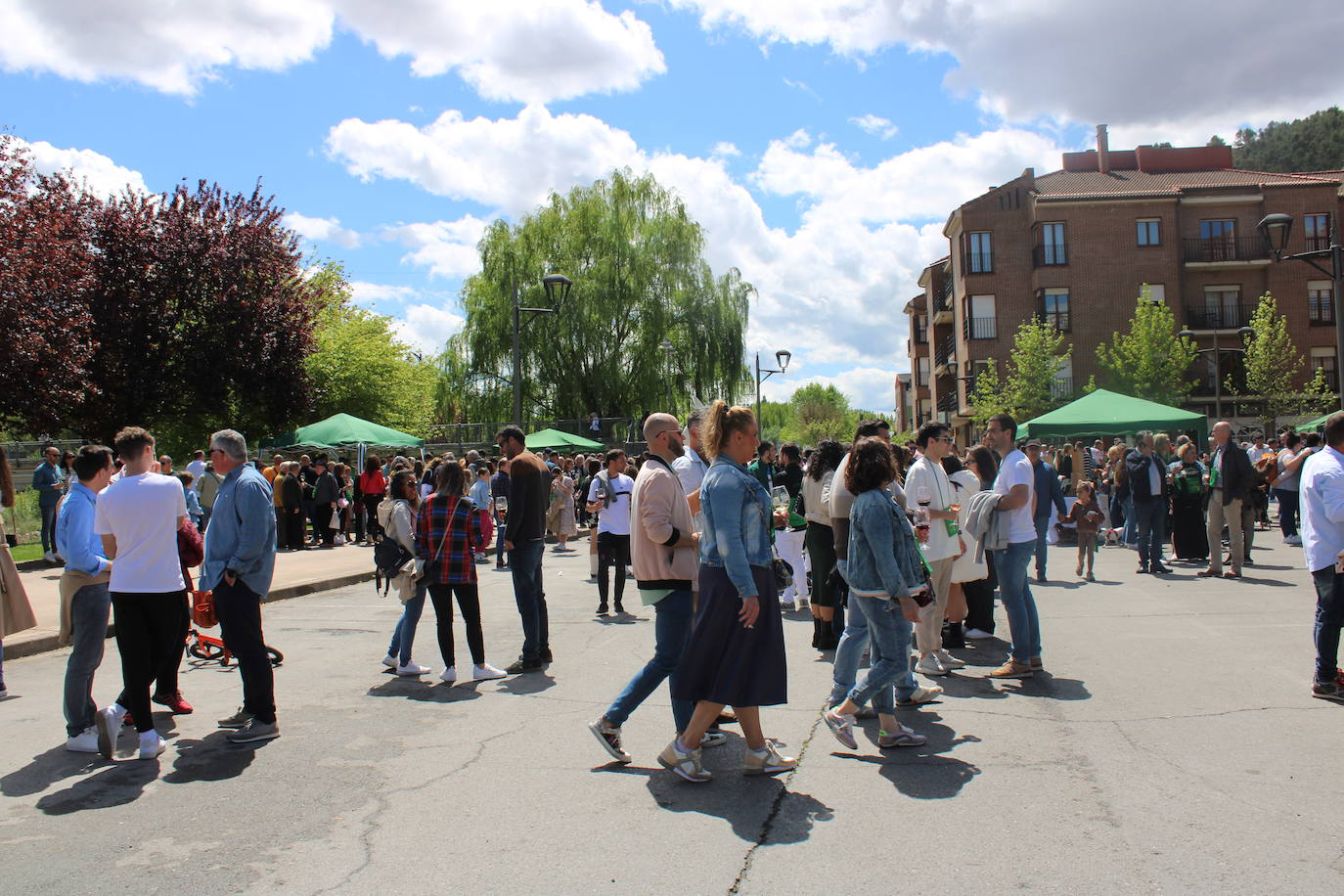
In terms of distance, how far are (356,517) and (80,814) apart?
16.4 m

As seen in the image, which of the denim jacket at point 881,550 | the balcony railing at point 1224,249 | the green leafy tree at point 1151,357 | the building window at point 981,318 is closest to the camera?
the denim jacket at point 881,550

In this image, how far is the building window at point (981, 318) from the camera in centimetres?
5334

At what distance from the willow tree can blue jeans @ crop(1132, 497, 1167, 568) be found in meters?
23.1

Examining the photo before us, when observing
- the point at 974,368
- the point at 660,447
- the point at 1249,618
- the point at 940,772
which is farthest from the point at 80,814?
the point at 974,368

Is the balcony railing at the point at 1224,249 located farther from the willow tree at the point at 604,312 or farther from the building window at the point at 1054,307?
the willow tree at the point at 604,312

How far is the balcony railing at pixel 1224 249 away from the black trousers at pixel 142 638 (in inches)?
2155

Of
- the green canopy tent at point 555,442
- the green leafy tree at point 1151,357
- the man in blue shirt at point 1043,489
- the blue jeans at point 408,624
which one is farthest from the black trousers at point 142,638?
the green leafy tree at point 1151,357

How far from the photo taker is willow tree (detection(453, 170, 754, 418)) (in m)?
35.0

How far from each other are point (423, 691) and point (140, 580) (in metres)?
2.25

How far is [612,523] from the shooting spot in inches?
442

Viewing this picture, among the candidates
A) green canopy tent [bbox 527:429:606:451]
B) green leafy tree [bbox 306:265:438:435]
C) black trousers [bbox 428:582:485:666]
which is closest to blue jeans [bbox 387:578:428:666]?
black trousers [bbox 428:582:485:666]

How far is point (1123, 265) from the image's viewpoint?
5134cm

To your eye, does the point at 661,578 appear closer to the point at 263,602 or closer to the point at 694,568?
the point at 694,568

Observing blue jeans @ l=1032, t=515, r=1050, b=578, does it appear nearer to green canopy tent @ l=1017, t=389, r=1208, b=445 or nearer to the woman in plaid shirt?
green canopy tent @ l=1017, t=389, r=1208, b=445
